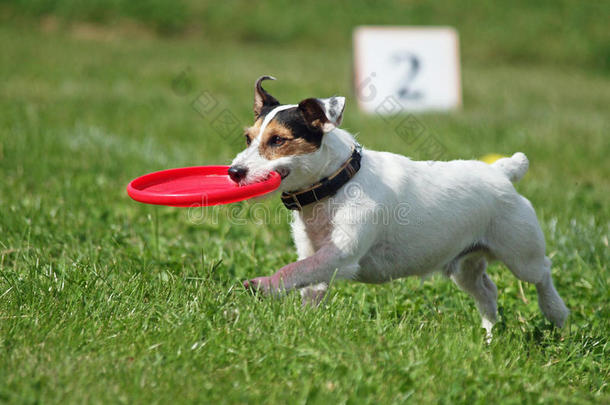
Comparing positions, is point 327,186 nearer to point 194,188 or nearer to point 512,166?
point 194,188

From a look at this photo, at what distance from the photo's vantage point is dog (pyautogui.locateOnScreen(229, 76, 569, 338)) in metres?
2.93

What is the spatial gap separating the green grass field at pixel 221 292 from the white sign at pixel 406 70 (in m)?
1.02

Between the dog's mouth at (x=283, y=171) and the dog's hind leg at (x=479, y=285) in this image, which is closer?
the dog's mouth at (x=283, y=171)

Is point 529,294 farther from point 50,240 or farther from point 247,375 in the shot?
point 50,240

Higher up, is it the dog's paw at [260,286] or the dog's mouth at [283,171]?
the dog's mouth at [283,171]

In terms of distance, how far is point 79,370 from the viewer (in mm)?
2275

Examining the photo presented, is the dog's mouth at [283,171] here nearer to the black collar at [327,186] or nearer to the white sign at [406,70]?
the black collar at [327,186]

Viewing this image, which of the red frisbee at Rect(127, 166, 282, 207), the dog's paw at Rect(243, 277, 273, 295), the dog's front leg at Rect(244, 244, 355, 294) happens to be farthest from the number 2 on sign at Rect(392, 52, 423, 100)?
the dog's paw at Rect(243, 277, 273, 295)

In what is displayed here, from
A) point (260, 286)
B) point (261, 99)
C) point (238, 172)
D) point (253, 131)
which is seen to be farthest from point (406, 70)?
point (260, 286)

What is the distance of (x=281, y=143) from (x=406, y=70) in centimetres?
859

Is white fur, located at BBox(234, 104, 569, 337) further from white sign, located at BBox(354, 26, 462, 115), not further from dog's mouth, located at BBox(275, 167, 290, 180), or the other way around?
white sign, located at BBox(354, 26, 462, 115)

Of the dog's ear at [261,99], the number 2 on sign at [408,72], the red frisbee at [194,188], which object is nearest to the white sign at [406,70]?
the number 2 on sign at [408,72]

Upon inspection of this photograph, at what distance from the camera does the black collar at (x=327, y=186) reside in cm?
298

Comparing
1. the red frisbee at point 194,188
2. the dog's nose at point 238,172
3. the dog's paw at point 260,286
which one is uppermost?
the dog's nose at point 238,172
